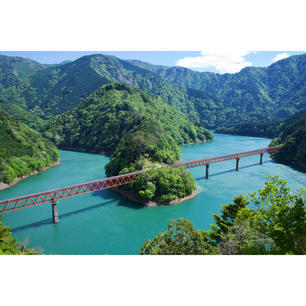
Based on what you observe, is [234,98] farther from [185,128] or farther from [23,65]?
[23,65]

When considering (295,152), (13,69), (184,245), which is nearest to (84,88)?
(13,69)

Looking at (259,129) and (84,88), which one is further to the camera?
(84,88)

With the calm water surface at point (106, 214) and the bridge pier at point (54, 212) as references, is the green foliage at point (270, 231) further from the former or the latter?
the bridge pier at point (54, 212)

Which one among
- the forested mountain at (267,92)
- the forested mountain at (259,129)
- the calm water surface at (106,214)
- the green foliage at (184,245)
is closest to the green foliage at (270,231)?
the green foliage at (184,245)

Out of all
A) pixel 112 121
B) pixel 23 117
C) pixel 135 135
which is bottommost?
pixel 23 117

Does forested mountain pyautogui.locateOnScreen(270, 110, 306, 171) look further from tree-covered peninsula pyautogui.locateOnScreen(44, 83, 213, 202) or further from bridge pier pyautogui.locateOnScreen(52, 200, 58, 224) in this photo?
bridge pier pyautogui.locateOnScreen(52, 200, 58, 224)

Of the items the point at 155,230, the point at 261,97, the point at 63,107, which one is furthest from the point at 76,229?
the point at 261,97

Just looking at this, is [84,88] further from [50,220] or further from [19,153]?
[50,220]
